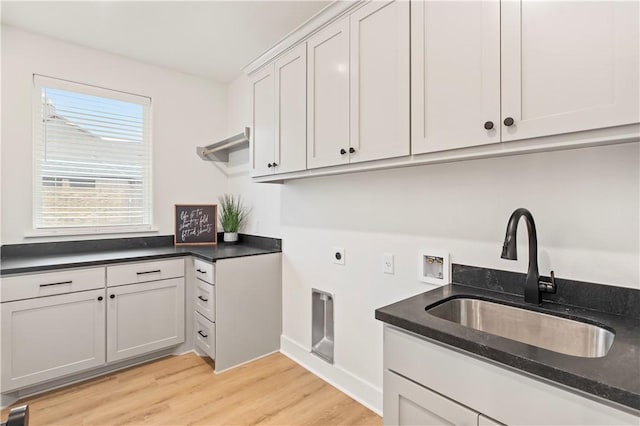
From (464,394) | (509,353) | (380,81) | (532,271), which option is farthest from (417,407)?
(380,81)

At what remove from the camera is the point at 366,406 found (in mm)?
2029

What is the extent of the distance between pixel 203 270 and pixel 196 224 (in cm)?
77

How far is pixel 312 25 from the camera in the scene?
1.91 metres

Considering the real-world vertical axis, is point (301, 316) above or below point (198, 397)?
above

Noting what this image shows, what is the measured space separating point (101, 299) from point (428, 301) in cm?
225

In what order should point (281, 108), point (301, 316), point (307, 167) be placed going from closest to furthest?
point (307, 167) → point (281, 108) → point (301, 316)

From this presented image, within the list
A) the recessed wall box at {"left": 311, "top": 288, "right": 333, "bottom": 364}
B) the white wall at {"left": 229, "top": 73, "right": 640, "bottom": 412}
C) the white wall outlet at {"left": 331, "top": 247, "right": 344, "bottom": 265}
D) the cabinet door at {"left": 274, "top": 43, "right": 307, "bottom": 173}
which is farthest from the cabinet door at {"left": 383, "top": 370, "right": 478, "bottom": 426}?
the cabinet door at {"left": 274, "top": 43, "right": 307, "bottom": 173}

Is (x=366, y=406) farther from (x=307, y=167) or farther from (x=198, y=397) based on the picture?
(x=307, y=167)

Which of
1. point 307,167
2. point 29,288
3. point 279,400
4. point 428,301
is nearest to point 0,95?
point 29,288

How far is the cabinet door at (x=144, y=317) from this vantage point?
237 centimetres

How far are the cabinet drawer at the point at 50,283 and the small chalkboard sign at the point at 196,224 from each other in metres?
0.88

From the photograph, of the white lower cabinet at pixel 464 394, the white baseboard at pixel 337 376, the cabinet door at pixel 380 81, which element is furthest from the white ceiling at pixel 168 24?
the white baseboard at pixel 337 376

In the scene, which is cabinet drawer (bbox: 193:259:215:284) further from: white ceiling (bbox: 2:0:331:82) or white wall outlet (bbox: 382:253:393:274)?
white ceiling (bbox: 2:0:331:82)

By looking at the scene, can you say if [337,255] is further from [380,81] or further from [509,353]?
[509,353]
